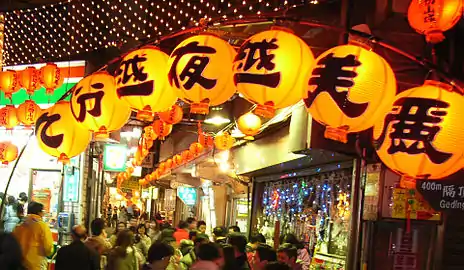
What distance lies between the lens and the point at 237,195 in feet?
78.0

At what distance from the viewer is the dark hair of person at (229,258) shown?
331 inches

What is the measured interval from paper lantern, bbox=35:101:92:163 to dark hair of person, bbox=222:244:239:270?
12.2 ft

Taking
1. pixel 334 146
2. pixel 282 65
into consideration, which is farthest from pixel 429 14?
pixel 334 146

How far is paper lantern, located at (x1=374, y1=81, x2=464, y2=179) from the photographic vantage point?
264 inches

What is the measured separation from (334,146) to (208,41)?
3.04m

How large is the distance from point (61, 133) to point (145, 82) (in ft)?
9.07

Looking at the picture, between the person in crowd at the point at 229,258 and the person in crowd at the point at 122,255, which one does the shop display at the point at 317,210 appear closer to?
the person in crowd at the point at 229,258

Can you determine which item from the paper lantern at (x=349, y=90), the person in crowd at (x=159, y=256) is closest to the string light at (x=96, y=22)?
the paper lantern at (x=349, y=90)

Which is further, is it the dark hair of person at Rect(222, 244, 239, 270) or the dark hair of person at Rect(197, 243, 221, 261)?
the dark hair of person at Rect(222, 244, 239, 270)

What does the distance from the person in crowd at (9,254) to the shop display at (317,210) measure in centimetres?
543

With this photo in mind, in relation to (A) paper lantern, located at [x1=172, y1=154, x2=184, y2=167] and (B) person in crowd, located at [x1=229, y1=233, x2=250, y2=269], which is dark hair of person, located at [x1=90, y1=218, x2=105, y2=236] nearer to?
(B) person in crowd, located at [x1=229, y1=233, x2=250, y2=269]

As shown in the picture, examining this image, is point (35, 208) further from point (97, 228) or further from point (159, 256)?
point (159, 256)

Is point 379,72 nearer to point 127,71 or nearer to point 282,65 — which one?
point 282,65

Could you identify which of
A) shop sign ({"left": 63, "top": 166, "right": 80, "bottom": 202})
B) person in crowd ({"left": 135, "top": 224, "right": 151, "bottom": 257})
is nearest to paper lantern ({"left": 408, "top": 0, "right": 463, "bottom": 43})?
person in crowd ({"left": 135, "top": 224, "right": 151, "bottom": 257})
